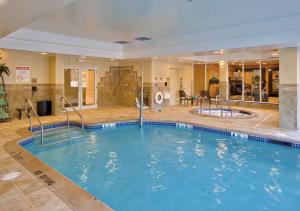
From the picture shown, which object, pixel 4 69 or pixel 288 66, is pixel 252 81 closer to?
pixel 288 66

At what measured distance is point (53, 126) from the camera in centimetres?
754

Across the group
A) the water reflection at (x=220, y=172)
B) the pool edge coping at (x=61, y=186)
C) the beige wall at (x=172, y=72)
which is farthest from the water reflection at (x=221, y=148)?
the beige wall at (x=172, y=72)

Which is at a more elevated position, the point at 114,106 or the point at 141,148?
the point at 114,106

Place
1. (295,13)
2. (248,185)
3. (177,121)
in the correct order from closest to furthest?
(248,185) → (295,13) → (177,121)

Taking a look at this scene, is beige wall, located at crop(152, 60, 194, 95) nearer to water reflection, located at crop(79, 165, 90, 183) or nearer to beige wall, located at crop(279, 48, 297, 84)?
beige wall, located at crop(279, 48, 297, 84)

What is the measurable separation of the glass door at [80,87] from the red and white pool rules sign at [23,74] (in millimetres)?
1675

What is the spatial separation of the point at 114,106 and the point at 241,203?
31.0 ft

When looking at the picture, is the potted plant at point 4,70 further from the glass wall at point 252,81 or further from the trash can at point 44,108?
the glass wall at point 252,81

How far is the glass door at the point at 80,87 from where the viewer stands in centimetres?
1052

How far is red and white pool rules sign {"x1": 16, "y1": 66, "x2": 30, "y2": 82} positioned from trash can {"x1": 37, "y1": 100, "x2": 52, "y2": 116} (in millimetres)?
968

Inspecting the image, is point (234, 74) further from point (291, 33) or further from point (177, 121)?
point (291, 33)

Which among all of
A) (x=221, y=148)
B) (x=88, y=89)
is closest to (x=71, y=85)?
(x=88, y=89)

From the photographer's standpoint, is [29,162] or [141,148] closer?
[29,162]

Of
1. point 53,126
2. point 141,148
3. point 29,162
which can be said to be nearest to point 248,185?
→ point 141,148
